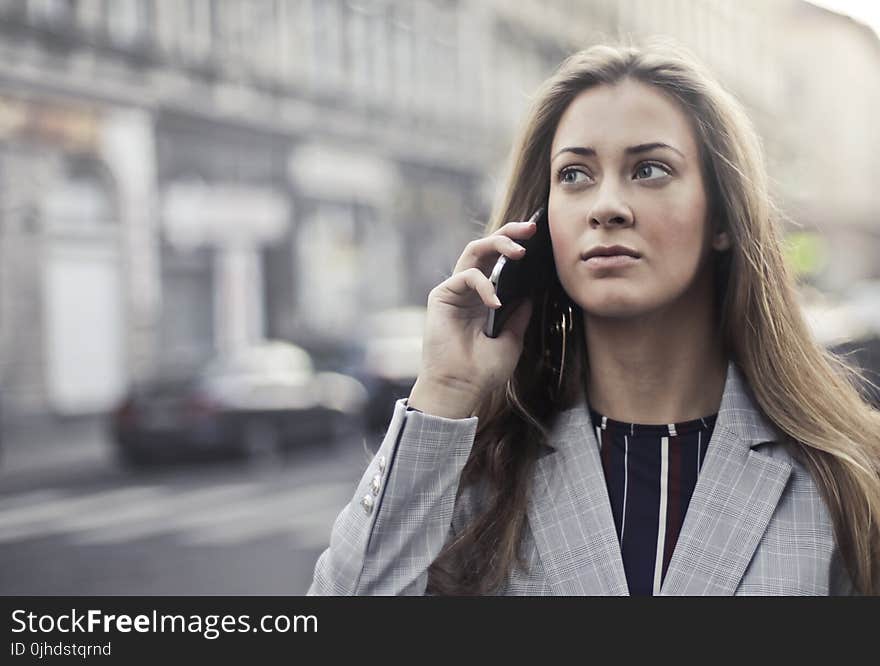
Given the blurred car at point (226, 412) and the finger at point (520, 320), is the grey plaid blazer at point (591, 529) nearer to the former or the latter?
the finger at point (520, 320)

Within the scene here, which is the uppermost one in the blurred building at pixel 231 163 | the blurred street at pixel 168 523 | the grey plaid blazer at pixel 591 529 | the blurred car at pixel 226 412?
the blurred building at pixel 231 163

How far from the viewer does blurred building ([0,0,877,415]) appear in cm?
1795

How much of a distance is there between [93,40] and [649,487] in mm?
18879

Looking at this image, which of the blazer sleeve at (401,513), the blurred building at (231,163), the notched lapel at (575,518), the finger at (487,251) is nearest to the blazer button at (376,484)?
the blazer sleeve at (401,513)

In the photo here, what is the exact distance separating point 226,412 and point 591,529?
38.6ft

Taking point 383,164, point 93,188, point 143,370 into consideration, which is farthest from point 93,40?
point 383,164

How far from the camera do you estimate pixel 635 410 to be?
1.87 metres

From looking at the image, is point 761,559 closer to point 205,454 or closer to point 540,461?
point 540,461

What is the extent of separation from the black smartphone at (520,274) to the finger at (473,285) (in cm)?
3

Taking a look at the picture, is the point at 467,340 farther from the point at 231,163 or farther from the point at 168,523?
the point at 231,163

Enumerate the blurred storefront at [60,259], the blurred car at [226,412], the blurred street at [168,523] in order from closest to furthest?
the blurred street at [168,523] < the blurred car at [226,412] < the blurred storefront at [60,259]

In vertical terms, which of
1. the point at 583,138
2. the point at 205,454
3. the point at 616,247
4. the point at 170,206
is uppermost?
the point at 170,206

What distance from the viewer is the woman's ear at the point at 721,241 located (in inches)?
74.7
